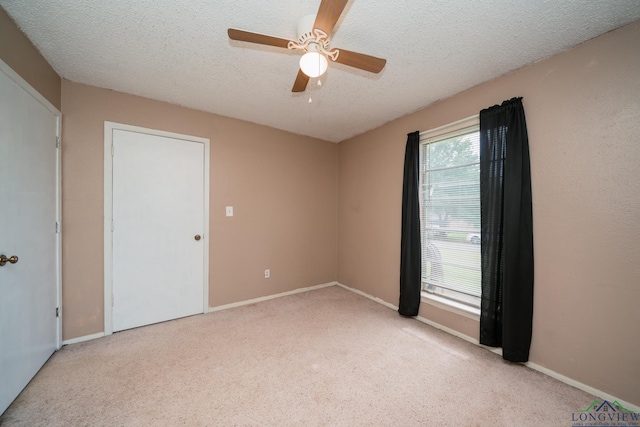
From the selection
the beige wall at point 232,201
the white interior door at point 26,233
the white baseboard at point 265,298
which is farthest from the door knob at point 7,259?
the white baseboard at point 265,298

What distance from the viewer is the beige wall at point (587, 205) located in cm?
158

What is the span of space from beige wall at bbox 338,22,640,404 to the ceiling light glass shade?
176 cm

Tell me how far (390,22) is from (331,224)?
296 cm

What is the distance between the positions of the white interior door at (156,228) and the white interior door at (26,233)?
453 mm

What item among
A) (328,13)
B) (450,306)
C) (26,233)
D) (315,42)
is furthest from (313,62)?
(450,306)

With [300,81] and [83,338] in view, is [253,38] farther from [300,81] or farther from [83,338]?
[83,338]

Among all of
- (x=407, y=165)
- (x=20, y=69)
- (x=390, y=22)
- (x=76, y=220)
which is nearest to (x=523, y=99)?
(x=407, y=165)

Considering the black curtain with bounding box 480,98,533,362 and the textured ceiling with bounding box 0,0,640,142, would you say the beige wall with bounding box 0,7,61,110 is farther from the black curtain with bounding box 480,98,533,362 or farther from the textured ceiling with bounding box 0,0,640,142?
the black curtain with bounding box 480,98,533,362

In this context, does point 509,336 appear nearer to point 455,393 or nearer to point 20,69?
point 455,393

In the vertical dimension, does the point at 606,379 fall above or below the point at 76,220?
below

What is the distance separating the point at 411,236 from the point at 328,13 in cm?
232

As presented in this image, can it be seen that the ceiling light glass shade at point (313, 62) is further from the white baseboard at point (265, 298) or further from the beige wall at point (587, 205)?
the white baseboard at point (265, 298)

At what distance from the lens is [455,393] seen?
66.8 inches

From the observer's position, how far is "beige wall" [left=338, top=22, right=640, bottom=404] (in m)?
1.58
